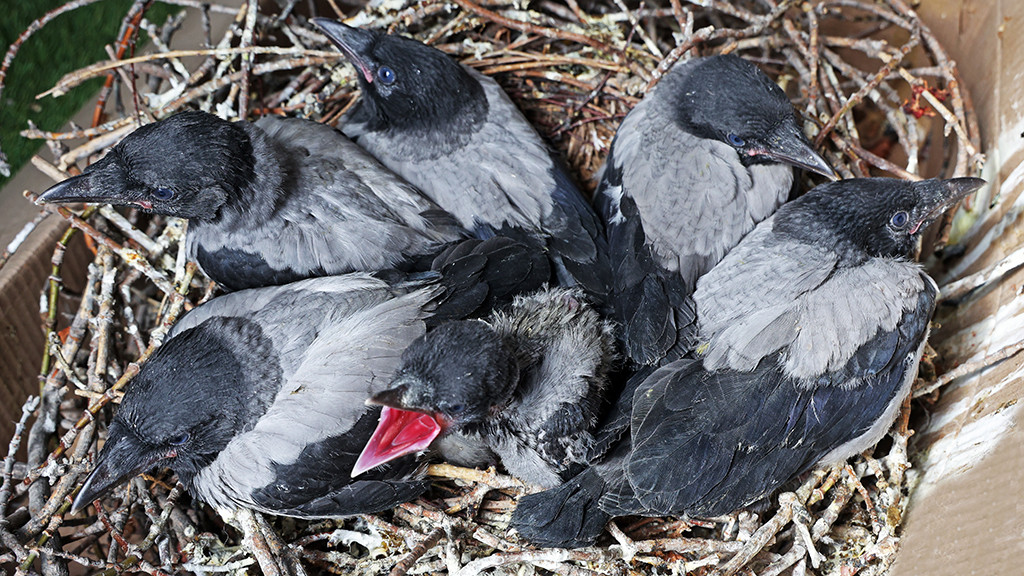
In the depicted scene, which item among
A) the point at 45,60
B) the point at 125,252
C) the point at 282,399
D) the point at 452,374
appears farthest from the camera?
the point at 45,60

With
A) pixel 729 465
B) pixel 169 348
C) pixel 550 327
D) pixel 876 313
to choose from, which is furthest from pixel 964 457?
pixel 169 348

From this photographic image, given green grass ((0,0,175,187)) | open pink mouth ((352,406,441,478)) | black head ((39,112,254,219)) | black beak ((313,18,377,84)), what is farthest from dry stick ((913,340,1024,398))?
green grass ((0,0,175,187))

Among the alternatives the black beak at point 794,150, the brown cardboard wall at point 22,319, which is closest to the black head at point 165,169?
the brown cardboard wall at point 22,319

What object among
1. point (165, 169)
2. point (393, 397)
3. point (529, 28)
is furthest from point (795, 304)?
point (165, 169)

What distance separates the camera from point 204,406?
1.73m

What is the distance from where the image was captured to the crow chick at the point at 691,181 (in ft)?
6.49

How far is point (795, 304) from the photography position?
1875mm

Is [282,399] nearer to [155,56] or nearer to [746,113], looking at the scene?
[155,56]

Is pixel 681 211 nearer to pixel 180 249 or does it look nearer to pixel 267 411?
pixel 267 411

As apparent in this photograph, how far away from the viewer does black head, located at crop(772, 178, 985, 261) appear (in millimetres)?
1917

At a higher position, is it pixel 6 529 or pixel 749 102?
pixel 749 102

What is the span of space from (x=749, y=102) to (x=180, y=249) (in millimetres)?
1701

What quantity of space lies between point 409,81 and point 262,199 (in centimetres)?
58

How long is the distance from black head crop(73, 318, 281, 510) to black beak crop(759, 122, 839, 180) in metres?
1.43
